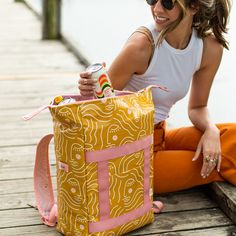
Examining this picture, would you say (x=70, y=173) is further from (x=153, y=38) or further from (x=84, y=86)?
(x=153, y=38)

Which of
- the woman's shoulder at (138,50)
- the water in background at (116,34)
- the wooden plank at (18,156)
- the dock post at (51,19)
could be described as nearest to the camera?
the woman's shoulder at (138,50)

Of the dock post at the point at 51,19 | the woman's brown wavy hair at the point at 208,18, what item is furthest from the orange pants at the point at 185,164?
the dock post at the point at 51,19

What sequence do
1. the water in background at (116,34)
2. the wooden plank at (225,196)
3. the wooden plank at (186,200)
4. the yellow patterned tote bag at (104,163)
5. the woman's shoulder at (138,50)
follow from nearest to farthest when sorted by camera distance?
the yellow patterned tote bag at (104,163)
the woman's shoulder at (138,50)
the wooden plank at (225,196)
the wooden plank at (186,200)
the water in background at (116,34)

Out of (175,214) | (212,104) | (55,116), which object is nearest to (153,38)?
(55,116)

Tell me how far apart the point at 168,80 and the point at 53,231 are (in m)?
0.66

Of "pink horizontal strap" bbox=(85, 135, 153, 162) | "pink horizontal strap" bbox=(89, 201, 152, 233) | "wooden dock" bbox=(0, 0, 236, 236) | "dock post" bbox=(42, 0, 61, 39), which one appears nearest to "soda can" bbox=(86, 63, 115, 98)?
"pink horizontal strap" bbox=(85, 135, 153, 162)

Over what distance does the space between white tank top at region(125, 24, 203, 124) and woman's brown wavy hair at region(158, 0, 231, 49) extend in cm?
4

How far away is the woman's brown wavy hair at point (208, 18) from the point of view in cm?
204

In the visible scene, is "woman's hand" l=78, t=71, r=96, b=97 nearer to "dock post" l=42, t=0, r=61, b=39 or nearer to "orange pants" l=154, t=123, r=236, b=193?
"orange pants" l=154, t=123, r=236, b=193

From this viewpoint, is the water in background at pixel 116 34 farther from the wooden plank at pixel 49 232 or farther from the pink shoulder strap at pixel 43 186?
the pink shoulder strap at pixel 43 186

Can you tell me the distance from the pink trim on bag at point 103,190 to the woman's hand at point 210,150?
454mm

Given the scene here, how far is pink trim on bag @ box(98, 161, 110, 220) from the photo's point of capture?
187cm

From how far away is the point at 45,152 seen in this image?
2131 millimetres

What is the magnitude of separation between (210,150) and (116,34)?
2294 mm
